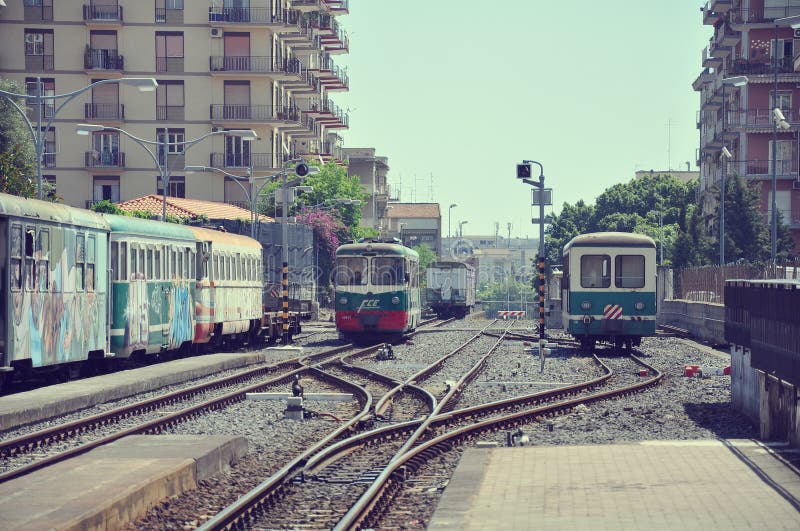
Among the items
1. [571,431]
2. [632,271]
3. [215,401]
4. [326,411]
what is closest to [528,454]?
[571,431]

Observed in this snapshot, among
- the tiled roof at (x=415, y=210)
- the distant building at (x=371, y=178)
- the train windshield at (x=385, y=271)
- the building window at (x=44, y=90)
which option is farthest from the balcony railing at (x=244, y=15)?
the tiled roof at (x=415, y=210)

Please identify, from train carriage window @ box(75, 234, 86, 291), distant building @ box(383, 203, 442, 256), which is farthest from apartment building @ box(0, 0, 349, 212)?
distant building @ box(383, 203, 442, 256)

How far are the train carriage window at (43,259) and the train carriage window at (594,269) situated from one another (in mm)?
16760

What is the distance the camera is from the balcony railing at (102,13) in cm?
8356

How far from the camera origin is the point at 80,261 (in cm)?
2291

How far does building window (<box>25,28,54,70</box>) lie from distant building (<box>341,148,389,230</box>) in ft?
155

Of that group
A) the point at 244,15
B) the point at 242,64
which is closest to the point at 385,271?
the point at 242,64

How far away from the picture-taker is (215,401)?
20078 mm

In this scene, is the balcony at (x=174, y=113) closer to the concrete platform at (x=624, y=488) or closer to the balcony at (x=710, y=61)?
the balcony at (x=710, y=61)

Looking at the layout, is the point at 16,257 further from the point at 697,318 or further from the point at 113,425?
the point at 697,318

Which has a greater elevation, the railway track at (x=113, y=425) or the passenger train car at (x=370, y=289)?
the passenger train car at (x=370, y=289)

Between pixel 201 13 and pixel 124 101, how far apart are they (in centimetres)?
731

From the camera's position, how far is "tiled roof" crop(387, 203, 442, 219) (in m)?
170

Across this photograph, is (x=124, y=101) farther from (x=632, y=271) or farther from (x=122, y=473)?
(x=122, y=473)
